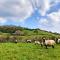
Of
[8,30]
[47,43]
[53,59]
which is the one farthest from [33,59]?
[8,30]

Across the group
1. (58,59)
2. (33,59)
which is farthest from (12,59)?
(58,59)

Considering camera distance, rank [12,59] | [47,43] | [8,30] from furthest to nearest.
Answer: [8,30], [47,43], [12,59]

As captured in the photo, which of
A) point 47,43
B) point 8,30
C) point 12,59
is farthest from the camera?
point 8,30

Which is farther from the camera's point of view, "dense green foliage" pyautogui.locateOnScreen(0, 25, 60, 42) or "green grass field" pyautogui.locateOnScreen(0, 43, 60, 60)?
"dense green foliage" pyautogui.locateOnScreen(0, 25, 60, 42)

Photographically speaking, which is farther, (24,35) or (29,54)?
(24,35)

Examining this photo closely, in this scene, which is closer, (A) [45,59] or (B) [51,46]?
(A) [45,59]

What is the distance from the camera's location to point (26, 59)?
19.9m

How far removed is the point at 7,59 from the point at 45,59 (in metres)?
4.05

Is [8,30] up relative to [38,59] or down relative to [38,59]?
up

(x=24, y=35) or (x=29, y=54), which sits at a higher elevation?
(x=24, y=35)

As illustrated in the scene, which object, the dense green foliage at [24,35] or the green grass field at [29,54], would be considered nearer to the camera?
the green grass field at [29,54]

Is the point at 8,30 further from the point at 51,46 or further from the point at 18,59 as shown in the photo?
the point at 18,59

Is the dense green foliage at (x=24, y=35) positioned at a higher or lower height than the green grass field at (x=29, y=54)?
higher

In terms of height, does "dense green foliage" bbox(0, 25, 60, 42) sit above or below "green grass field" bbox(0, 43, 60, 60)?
above
